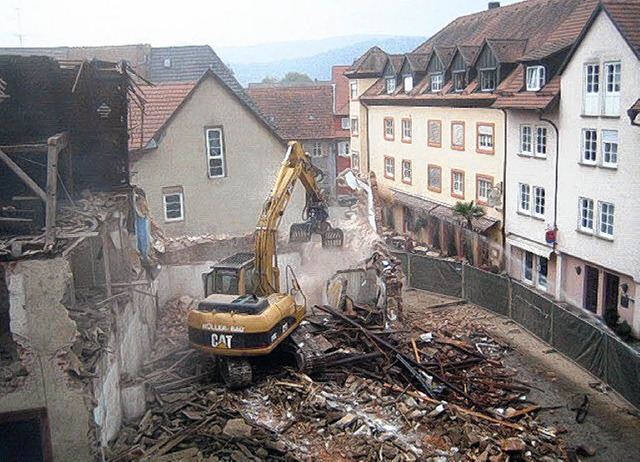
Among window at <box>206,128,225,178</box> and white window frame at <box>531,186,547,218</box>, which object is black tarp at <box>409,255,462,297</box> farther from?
window at <box>206,128,225,178</box>

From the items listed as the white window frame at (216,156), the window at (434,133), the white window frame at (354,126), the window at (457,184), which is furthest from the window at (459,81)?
the white window frame at (216,156)

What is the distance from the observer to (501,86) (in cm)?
3047

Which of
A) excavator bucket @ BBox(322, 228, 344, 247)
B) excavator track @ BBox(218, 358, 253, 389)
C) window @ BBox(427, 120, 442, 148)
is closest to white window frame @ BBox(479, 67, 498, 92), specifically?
window @ BBox(427, 120, 442, 148)

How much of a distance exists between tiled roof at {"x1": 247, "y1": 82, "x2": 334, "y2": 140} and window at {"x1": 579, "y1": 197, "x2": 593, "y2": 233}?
97.4ft

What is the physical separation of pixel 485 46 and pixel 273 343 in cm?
2115

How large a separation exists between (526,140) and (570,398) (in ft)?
46.6

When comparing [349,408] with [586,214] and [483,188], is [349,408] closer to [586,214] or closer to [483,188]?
[586,214]

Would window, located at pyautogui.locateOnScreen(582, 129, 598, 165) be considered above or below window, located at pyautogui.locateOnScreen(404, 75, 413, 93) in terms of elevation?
below

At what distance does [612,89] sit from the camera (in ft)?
77.4

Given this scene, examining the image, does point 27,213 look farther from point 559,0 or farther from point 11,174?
point 559,0

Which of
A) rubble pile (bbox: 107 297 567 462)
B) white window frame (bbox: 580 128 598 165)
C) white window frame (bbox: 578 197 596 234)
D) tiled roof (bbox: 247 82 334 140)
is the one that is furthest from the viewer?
tiled roof (bbox: 247 82 334 140)

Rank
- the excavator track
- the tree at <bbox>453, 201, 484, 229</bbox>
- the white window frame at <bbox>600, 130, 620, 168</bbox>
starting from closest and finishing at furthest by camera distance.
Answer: the excavator track
the white window frame at <bbox>600, 130, 620, 168</bbox>
the tree at <bbox>453, 201, 484, 229</bbox>

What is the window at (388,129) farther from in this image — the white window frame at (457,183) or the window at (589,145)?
the window at (589,145)

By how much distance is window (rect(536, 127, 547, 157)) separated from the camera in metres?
27.8
